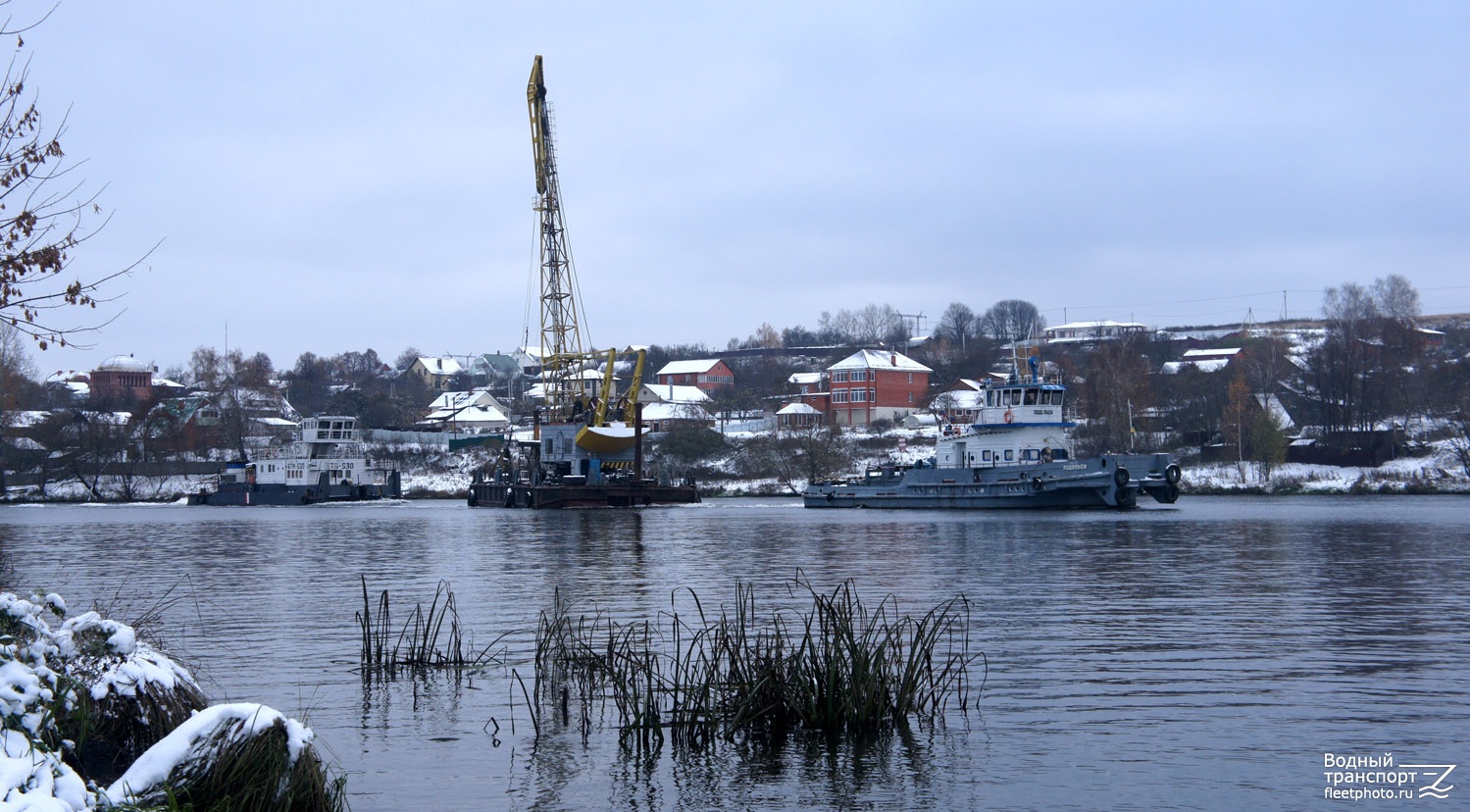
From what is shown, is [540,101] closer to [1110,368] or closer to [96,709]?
[1110,368]

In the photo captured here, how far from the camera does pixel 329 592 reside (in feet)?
64.5

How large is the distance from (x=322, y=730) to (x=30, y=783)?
14.9 ft

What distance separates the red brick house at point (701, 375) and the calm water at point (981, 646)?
74473 mm

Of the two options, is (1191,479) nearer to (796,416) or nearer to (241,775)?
(796,416)

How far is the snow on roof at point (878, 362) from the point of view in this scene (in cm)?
8731

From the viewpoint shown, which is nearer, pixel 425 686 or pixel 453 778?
pixel 453 778

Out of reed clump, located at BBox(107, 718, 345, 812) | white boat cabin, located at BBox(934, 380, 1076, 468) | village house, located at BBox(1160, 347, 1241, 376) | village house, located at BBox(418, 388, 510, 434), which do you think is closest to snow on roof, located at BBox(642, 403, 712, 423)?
village house, located at BBox(418, 388, 510, 434)

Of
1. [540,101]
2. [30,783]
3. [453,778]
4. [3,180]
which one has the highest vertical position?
[540,101]

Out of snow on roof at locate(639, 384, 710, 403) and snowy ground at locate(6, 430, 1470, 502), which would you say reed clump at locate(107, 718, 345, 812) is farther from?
snow on roof at locate(639, 384, 710, 403)

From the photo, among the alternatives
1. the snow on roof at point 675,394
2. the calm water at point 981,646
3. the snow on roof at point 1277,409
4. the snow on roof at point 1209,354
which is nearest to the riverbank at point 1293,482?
the snow on roof at point 1277,409

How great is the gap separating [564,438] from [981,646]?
54890 millimetres

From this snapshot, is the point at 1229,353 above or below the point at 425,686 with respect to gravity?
above

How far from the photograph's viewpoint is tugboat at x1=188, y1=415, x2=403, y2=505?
73.8m

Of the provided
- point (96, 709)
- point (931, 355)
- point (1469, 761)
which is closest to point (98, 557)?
point (96, 709)
